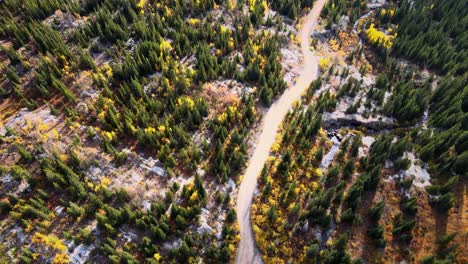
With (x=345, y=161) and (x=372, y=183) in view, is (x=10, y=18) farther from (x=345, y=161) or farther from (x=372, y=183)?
(x=372, y=183)

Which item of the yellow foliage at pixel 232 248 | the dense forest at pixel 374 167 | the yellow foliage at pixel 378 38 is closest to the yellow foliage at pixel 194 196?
the yellow foliage at pixel 232 248

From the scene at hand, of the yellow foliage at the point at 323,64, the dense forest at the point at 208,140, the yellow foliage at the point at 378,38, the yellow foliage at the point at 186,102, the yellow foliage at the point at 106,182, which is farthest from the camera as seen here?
the yellow foliage at the point at 378,38

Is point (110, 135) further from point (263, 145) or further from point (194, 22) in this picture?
point (194, 22)

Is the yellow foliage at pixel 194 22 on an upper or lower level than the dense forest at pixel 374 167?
upper

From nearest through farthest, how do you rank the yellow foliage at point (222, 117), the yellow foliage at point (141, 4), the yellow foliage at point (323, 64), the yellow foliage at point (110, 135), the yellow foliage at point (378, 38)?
the yellow foliage at point (110, 135)
the yellow foliage at point (222, 117)
the yellow foliage at point (323, 64)
the yellow foliage at point (141, 4)
the yellow foliage at point (378, 38)

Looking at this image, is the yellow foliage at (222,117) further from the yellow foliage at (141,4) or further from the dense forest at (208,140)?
the yellow foliage at (141,4)

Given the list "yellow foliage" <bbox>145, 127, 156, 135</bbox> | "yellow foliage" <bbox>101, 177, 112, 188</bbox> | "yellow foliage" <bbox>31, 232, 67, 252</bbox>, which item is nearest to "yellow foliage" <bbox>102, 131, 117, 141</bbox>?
"yellow foliage" <bbox>145, 127, 156, 135</bbox>

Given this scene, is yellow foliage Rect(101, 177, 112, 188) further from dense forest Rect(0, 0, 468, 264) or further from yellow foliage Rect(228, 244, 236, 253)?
yellow foliage Rect(228, 244, 236, 253)

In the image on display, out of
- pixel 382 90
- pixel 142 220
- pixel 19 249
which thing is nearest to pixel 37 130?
pixel 19 249

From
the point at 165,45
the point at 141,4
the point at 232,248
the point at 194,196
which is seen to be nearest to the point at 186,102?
the point at 194,196

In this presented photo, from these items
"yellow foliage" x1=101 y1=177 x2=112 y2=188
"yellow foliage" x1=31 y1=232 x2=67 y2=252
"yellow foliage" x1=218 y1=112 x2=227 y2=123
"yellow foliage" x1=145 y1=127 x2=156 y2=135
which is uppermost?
"yellow foliage" x1=145 y1=127 x2=156 y2=135
